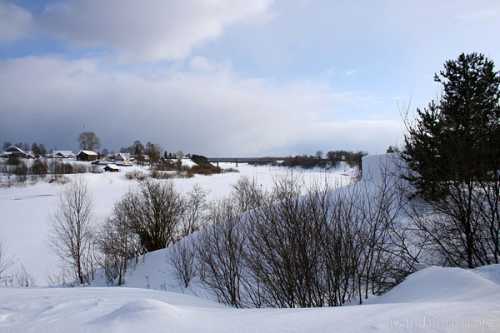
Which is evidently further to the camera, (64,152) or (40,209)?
(64,152)

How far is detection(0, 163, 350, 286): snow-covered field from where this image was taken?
20922 mm

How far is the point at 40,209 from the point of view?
35750 mm

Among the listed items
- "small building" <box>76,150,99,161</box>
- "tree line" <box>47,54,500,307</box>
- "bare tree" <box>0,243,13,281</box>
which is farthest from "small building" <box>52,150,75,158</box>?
"tree line" <box>47,54,500,307</box>

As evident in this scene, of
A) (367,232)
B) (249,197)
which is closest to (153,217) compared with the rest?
(249,197)

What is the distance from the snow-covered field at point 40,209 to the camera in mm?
20922

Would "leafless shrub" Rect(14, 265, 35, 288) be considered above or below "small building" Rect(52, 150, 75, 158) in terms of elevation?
below

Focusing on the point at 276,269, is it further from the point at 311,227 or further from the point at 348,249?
the point at 348,249

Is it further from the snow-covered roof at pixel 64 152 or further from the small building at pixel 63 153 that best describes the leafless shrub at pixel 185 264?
the snow-covered roof at pixel 64 152

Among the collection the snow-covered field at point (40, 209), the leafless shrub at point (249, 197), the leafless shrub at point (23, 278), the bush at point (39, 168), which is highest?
the bush at point (39, 168)

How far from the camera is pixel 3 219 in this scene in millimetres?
31719

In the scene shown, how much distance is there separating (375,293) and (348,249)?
119 cm

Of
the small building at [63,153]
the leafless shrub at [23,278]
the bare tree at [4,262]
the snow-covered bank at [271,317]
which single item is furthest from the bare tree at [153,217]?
the small building at [63,153]

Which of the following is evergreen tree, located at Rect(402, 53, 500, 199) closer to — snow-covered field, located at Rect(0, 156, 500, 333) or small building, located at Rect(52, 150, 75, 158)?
snow-covered field, located at Rect(0, 156, 500, 333)

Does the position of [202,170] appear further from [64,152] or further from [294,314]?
[294,314]
